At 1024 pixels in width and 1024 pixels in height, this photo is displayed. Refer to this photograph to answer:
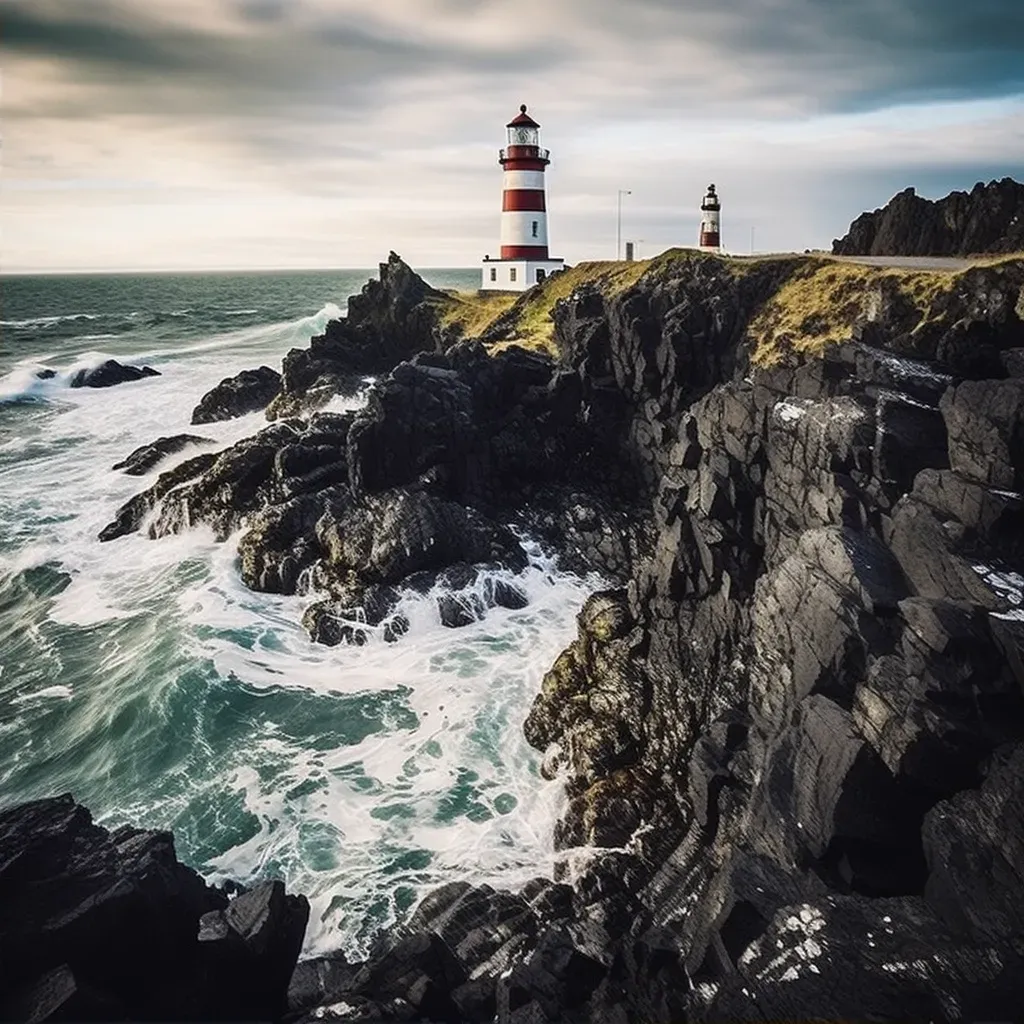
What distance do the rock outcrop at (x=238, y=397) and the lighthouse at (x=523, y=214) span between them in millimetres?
26009

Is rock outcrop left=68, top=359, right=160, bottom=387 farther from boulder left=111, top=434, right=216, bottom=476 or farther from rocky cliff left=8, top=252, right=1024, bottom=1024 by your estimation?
rocky cliff left=8, top=252, right=1024, bottom=1024

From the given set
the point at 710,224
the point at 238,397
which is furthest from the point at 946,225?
the point at 238,397

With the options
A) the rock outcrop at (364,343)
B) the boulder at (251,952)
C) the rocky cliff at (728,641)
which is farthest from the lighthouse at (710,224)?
the boulder at (251,952)

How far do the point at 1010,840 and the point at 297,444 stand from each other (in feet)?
106

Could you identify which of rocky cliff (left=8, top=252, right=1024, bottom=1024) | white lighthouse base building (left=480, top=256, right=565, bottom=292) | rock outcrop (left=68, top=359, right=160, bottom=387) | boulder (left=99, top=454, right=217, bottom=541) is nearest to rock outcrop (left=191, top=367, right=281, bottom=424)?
boulder (left=99, top=454, right=217, bottom=541)

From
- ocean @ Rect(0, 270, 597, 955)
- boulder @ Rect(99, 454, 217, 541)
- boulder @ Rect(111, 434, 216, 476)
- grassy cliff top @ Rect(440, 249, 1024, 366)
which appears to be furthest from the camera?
boulder @ Rect(111, 434, 216, 476)

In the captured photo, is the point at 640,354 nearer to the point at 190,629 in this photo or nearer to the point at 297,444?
the point at 297,444

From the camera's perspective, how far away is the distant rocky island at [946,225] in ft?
157

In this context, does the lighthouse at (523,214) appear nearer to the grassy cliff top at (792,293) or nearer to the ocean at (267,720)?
the grassy cliff top at (792,293)

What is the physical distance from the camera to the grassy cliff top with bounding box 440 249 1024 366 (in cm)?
4125

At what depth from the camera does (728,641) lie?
23.7 metres

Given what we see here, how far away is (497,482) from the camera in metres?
38.0

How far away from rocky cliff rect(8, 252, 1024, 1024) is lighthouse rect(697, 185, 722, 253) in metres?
38.1

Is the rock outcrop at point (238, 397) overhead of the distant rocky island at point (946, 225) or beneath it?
beneath
